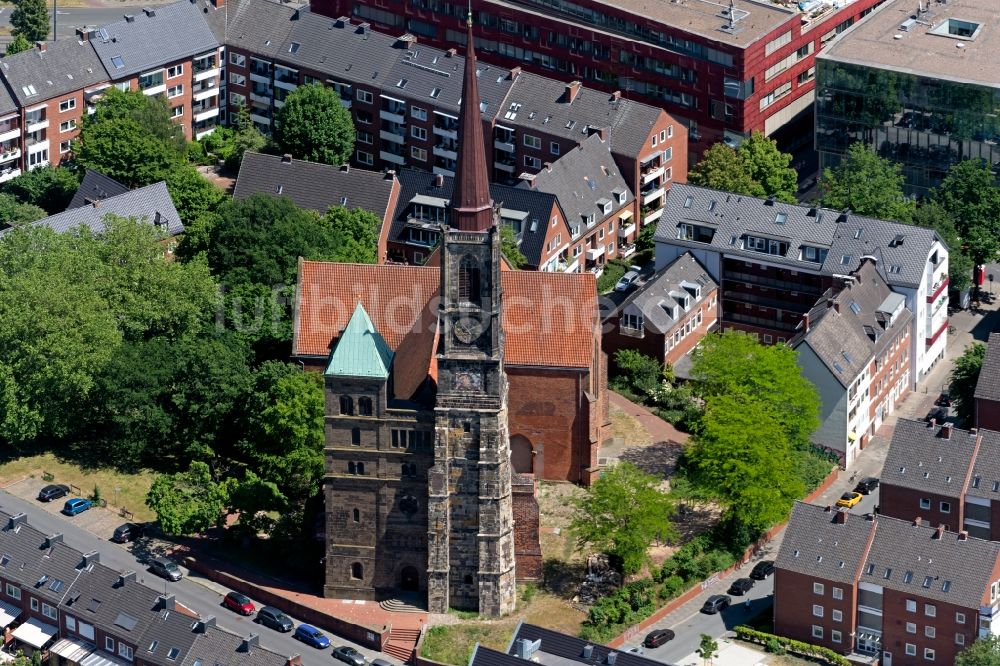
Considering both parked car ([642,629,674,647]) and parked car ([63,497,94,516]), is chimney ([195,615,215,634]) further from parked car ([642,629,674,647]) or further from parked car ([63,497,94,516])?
parked car ([642,629,674,647])

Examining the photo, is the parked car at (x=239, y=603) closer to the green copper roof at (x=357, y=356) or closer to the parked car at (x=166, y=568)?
the parked car at (x=166, y=568)

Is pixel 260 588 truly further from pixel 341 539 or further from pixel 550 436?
pixel 550 436

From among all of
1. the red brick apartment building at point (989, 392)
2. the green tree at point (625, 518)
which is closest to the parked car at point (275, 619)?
the green tree at point (625, 518)

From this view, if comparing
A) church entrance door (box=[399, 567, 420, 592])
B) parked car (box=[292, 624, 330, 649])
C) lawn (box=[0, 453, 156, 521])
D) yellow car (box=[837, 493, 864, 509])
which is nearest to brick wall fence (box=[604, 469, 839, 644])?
yellow car (box=[837, 493, 864, 509])

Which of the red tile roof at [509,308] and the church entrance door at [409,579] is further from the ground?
the red tile roof at [509,308]

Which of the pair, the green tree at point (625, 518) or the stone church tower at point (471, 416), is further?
the green tree at point (625, 518)

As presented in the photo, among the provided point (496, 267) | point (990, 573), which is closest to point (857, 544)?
point (990, 573)
